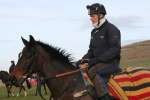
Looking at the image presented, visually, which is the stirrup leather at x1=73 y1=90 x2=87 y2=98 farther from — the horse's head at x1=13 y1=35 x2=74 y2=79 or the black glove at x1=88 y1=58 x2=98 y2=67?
the horse's head at x1=13 y1=35 x2=74 y2=79

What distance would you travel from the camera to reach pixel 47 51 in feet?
39.6

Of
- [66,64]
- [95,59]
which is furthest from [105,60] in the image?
[66,64]

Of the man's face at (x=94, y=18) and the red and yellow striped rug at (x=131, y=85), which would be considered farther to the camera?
the red and yellow striped rug at (x=131, y=85)

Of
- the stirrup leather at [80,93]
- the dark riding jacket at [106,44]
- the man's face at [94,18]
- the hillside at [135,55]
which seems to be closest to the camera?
the dark riding jacket at [106,44]

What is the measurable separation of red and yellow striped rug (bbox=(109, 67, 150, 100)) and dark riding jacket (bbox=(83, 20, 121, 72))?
411 millimetres

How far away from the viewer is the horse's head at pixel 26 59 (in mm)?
11586

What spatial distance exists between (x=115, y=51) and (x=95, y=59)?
19.5 inches

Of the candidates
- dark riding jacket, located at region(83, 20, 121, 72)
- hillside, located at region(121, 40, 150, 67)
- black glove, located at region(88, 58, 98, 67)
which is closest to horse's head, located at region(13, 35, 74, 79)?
black glove, located at region(88, 58, 98, 67)

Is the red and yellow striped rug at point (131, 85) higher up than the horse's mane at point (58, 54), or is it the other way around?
the horse's mane at point (58, 54)

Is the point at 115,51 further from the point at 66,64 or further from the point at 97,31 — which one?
the point at 66,64


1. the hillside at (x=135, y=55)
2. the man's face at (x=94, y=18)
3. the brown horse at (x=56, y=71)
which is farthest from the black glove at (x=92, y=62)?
the hillside at (x=135, y=55)

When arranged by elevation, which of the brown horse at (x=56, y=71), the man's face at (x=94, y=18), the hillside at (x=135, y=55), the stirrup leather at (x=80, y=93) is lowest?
the hillside at (x=135, y=55)

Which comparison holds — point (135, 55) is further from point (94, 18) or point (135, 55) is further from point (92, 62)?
point (94, 18)

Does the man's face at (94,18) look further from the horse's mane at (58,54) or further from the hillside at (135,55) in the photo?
the hillside at (135,55)
